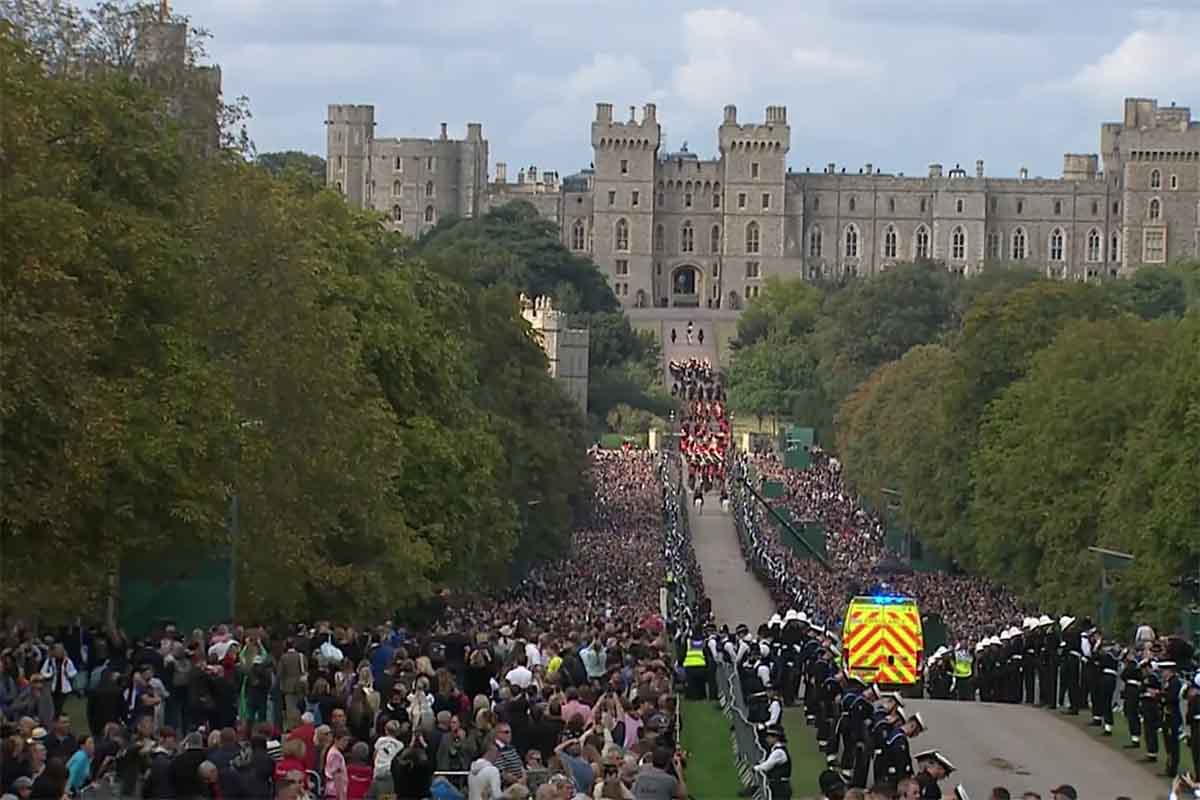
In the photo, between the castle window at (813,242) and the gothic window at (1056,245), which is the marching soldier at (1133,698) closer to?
the castle window at (813,242)

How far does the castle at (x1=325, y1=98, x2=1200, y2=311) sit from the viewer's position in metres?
175

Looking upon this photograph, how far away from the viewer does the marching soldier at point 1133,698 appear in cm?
2481

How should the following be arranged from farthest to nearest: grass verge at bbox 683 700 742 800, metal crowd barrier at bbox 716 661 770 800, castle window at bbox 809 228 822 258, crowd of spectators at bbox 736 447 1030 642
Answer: castle window at bbox 809 228 822 258
crowd of spectators at bbox 736 447 1030 642
grass verge at bbox 683 700 742 800
metal crowd barrier at bbox 716 661 770 800

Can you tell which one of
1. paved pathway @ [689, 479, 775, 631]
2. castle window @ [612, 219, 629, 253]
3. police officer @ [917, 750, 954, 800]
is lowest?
paved pathway @ [689, 479, 775, 631]

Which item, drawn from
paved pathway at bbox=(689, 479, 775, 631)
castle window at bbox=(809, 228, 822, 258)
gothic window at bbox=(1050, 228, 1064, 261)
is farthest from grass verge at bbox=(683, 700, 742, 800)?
gothic window at bbox=(1050, 228, 1064, 261)

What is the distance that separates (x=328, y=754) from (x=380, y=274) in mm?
27057

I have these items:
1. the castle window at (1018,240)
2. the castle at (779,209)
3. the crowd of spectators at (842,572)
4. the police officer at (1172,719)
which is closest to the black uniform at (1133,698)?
the police officer at (1172,719)

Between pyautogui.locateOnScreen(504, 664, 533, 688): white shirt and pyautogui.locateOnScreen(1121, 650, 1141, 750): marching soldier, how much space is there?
16.0 ft

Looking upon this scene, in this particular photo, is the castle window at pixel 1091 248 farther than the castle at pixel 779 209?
Yes

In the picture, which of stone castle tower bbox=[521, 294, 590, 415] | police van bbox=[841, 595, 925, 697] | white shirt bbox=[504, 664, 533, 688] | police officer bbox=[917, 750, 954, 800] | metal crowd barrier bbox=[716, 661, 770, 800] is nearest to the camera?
police officer bbox=[917, 750, 954, 800]

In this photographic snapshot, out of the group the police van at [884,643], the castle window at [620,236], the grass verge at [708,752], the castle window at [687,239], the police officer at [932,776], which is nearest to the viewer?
the police officer at [932,776]

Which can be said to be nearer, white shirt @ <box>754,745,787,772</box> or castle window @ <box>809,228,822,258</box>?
white shirt @ <box>754,745,787,772</box>

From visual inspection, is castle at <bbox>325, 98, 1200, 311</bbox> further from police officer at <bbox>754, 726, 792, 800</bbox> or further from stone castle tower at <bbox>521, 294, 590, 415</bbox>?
police officer at <bbox>754, 726, 792, 800</bbox>

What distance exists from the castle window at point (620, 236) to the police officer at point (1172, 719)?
151 meters
